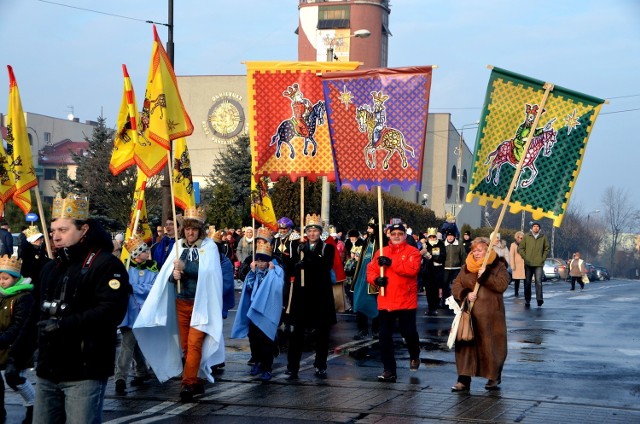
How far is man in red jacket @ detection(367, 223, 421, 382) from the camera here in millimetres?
11125

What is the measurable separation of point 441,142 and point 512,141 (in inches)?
3076

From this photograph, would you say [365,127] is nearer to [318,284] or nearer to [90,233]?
[318,284]

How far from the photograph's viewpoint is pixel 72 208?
6.18m

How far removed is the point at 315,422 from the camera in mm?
8812

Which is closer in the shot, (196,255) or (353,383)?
(196,255)

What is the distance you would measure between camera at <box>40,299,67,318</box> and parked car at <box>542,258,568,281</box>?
4633 centimetres

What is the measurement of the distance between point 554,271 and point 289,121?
1570 inches

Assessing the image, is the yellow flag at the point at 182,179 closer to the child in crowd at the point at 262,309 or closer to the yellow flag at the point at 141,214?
the yellow flag at the point at 141,214

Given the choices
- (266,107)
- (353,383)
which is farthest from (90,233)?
(266,107)

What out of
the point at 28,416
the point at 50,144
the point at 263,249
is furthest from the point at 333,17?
the point at 28,416

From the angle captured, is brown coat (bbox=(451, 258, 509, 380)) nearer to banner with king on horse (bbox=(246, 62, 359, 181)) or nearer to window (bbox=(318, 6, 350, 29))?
banner with king on horse (bbox=(246, 62, 359, 181))

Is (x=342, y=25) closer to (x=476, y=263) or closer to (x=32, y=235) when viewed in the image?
(x=32, y=235)

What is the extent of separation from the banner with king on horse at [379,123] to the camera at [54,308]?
271 inches

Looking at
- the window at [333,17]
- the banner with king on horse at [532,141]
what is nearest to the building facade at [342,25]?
the window at [333,17]
